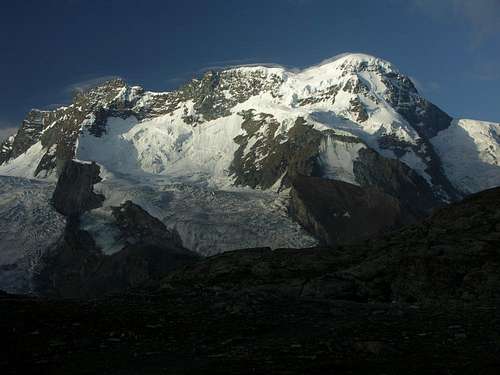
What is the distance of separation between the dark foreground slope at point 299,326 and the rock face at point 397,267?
5.4 inches

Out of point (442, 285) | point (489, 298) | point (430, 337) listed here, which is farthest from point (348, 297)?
point (430, 337)

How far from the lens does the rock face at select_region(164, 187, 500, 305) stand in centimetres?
4312

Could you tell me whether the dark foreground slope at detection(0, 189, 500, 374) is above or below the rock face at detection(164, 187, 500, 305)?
below

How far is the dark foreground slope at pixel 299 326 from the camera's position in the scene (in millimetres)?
21938

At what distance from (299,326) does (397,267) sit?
20480 millimetres

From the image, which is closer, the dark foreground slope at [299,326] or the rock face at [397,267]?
the dark foreground slope at [299,326]

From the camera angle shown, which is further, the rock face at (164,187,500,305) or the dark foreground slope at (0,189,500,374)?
the rock face at (164,187,500,305)

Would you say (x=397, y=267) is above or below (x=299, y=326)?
above

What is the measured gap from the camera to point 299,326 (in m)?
29.1

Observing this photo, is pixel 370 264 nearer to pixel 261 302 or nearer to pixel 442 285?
pixel 442 285

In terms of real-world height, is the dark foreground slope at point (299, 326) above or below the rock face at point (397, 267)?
below

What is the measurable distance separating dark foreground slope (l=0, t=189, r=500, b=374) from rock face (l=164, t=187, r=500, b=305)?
14cm

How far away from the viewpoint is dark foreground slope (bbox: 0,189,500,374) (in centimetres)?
2194

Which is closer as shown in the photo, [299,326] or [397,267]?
[299,326]
